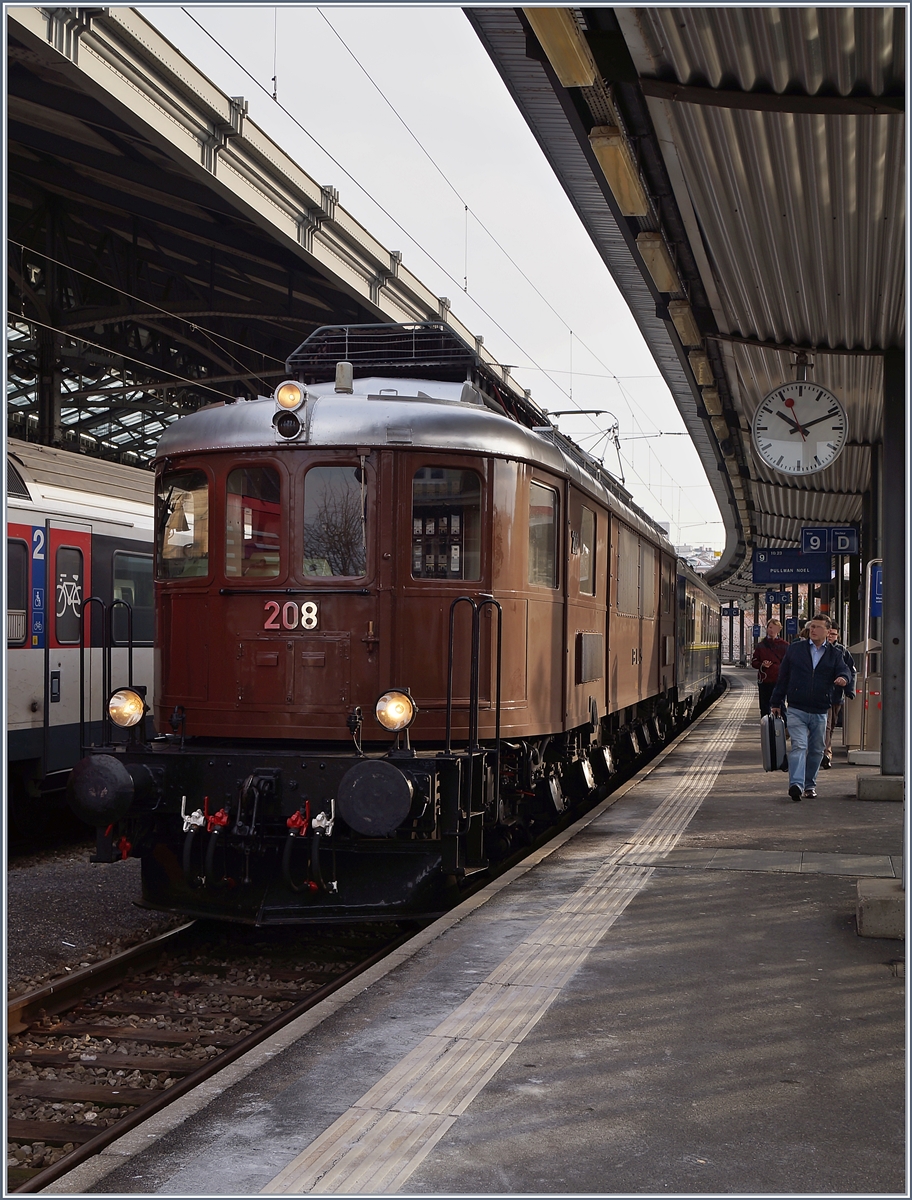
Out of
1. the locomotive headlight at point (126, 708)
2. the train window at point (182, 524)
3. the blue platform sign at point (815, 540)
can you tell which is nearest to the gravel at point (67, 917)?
the locomotive headlight at point (126, 708)

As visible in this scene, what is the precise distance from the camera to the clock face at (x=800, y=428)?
33.9ft

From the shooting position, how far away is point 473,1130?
3844 millimetres

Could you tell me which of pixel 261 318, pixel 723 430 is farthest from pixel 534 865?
pixel 261 318

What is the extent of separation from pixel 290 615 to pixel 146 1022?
2.46 m

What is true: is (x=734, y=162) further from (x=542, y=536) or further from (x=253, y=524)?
(x=253, y=524)

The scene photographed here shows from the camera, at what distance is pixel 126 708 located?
7371 millimetres

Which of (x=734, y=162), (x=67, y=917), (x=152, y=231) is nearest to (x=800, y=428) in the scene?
(x=734, y=162)

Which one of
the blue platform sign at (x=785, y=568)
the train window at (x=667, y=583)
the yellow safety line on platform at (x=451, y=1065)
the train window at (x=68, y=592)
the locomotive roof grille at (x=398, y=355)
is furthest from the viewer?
the blue platform sign at (x=785, y=568)

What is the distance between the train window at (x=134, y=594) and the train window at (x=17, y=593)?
51.0 inches

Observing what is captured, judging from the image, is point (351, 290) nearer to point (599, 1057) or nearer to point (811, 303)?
point (811, 303)

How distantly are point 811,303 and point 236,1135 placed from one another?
7984 millimetres

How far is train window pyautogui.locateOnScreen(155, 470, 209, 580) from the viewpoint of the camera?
766cm

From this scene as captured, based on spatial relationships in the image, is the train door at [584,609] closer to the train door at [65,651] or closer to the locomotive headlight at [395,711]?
the locomotive headlight at [395,711]

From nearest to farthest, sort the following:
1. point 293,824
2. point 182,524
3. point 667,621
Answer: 1. point 293,824
2. point 182,524
3. point 667,621
